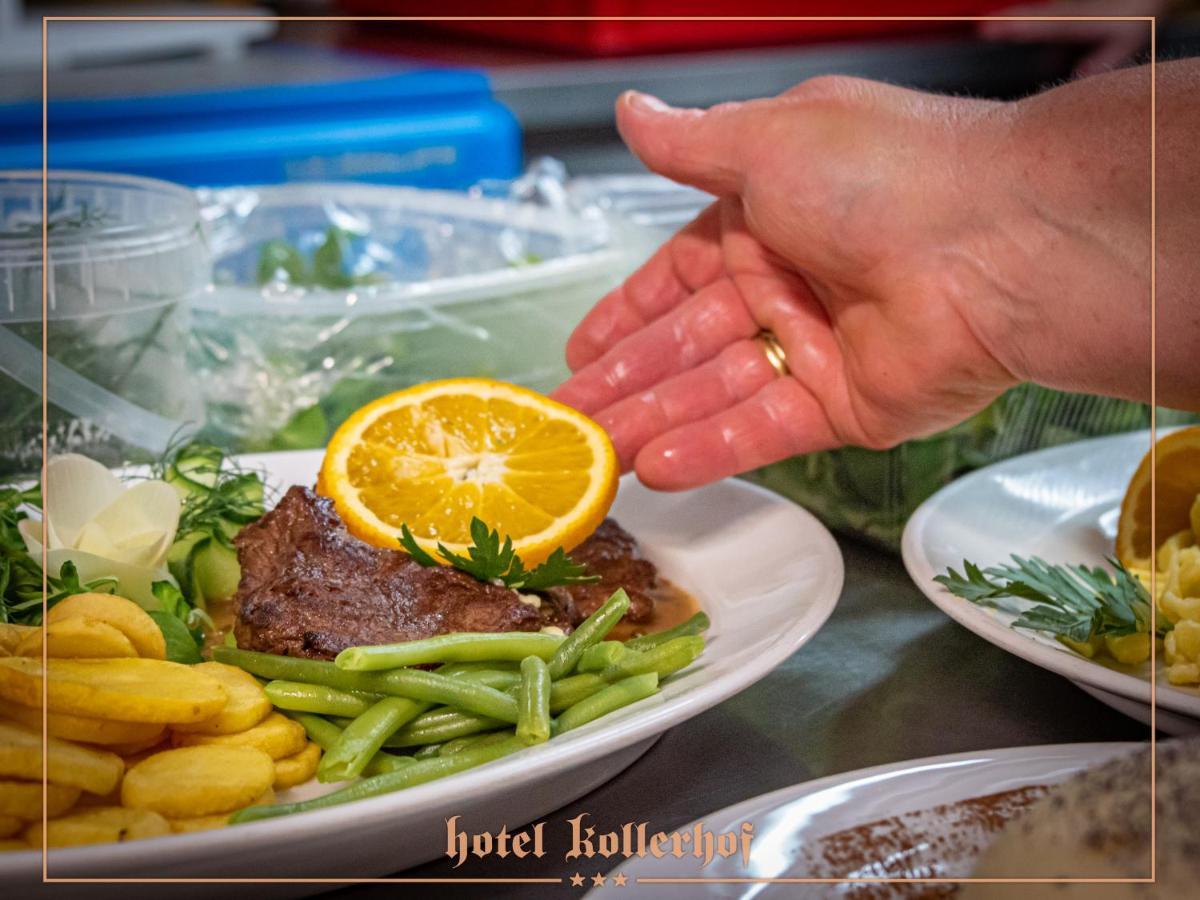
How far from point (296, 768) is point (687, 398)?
35.7 inches

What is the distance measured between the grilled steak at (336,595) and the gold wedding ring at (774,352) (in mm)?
634

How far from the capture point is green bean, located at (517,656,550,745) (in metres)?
1.27

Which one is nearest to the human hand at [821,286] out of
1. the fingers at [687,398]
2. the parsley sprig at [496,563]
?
the fingers at [687,398]

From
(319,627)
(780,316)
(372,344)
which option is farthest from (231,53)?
(319,627)

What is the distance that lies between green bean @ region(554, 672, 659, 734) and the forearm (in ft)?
2.36

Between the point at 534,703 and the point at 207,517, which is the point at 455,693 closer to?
the point at 534,703

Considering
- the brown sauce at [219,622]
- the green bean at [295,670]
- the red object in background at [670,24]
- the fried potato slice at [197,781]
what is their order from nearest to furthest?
the fried potato slice at [197,781], the green bean at [295,670], the brown sauce at [219,622], the red object in background at [670,24]

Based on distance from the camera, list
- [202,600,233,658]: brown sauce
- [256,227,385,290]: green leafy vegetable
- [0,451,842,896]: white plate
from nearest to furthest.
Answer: [0,451,842,896]: white plate < [202,600,233,658]: brown sauce < [256,227,385,290]: green leafy vegetable

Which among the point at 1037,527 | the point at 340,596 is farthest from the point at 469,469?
the point at 1037,527

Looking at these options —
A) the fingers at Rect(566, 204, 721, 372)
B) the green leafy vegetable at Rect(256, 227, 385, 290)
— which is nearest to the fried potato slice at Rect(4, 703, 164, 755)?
the fingers at Rect(566, 204, 721, 372)

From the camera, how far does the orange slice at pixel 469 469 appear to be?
1.69m

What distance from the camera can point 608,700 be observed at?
1.33m

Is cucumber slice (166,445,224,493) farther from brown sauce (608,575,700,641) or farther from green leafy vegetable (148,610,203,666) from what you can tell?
brown sauce (608,575,700,641)

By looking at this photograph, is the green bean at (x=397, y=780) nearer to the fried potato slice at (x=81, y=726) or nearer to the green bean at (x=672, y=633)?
the fried potato slice at (x=81, y=726)
